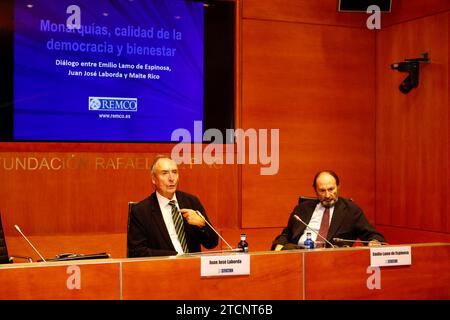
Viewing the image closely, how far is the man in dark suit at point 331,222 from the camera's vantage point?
438 centimetres

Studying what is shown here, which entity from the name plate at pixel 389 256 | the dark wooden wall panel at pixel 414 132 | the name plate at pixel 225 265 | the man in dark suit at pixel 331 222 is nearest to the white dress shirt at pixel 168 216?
the man in dark suit at pixel 331 222

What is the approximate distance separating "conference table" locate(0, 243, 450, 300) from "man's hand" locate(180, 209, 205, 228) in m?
0.59

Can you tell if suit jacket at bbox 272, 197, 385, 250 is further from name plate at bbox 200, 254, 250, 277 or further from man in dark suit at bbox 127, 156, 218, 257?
name plate at bbox 200, 254, 250, 277

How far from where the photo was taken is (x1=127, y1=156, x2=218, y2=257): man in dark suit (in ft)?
12.8

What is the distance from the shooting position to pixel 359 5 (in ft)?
20.4

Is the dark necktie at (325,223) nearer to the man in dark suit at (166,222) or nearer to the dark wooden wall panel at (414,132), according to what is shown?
the man in dark suit at (166,222)

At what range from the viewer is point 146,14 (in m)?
5.74

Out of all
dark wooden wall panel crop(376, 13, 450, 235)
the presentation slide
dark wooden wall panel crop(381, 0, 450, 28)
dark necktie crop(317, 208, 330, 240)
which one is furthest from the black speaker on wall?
dark necktie crop(317, 208, 330, 240)

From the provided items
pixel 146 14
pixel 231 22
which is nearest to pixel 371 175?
pixel 231 22

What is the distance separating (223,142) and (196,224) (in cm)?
225

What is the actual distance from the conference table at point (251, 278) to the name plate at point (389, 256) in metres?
0.02

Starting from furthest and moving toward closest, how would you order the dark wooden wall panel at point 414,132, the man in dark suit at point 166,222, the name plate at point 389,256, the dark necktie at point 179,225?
1. the dark wooden wall panel at point 414,132
2. the dark necktie at point 179,225
3. the man in dark suit at point 166,222
4. the name plate at point 389,256

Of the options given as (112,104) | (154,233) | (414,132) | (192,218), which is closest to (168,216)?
(154,233)

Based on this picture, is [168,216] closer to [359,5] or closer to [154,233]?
[154,233]
